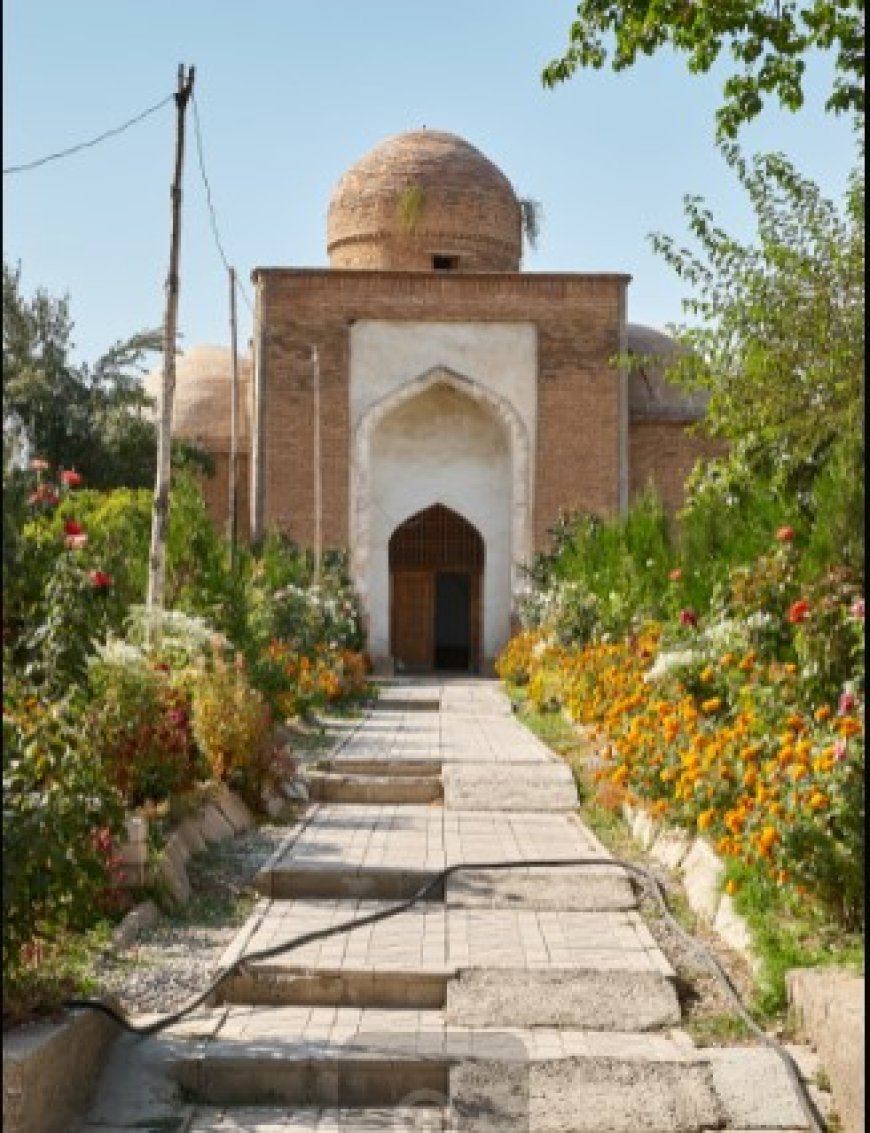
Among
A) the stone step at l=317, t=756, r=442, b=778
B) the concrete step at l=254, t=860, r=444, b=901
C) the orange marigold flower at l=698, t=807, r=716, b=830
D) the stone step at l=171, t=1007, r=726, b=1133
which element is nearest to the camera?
the stone step at l=171, t=1007, r=726, b=1133

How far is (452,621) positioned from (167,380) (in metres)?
16.1

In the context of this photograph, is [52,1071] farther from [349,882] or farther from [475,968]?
[349,882]

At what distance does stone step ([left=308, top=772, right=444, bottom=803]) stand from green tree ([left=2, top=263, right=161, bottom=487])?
17137mm

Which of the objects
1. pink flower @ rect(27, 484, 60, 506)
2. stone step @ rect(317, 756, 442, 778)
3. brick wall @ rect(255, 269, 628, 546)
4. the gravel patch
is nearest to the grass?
the gravel patch


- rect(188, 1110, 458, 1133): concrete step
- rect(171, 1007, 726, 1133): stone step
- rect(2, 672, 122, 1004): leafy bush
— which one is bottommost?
rect(188, 1110, 458, 1133): concrete step

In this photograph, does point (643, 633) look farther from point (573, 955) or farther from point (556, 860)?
point (573, 955)

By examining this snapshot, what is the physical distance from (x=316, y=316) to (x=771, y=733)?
66.4 feet

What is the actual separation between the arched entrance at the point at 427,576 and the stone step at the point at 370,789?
17.0 m

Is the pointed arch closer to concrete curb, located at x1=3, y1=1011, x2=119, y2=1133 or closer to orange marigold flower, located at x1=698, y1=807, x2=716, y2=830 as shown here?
orange marigold flower, located at x1=698, y1=807, x2=716, y2=830

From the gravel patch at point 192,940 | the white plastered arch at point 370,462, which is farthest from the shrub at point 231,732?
the white plastered arch at point 370,462

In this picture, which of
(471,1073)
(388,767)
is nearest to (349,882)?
(471,1073)

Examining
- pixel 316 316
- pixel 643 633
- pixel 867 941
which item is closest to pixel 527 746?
pixel 643 633

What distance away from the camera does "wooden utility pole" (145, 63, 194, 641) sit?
1188 cm

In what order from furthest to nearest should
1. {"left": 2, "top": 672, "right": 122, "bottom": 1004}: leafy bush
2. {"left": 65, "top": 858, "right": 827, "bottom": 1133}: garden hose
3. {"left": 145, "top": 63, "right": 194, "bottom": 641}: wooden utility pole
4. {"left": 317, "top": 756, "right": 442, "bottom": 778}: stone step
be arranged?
{"left": 145, "top": 63, "right": 194, "bottom": 641}: wooden utility pole → {"left": 317, "top": 756, "right": 442, "bottom": 778}: stone step → {"left": 65, "top": 858, "right": 827, "bottom": 1133}: garden hose → {"left": 2, "top": 672, "right": 122, "bottom": 1004}: leafy bush
